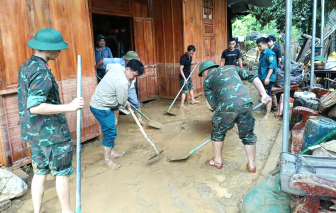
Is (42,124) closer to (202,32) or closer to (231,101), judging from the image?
(231,101)

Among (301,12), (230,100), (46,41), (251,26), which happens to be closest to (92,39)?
(46,41)

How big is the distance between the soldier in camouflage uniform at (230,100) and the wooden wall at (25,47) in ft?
7.00

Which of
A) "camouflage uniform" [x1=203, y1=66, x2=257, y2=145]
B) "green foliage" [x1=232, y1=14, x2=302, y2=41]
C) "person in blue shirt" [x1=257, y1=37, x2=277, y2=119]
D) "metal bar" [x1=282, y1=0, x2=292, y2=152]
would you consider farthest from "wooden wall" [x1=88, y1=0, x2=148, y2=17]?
"green foliage" [x1=232, y1=14, x2=302, y2=41]

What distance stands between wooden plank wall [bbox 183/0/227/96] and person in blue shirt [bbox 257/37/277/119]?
2.45 meters

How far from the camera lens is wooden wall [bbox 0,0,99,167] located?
332cm

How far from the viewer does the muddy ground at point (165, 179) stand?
284cm

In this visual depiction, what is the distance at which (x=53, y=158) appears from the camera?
7.60 ft

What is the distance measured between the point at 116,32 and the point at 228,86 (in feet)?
20.2

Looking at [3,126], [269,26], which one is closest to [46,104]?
[3,126]

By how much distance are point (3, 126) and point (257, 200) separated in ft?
10.4

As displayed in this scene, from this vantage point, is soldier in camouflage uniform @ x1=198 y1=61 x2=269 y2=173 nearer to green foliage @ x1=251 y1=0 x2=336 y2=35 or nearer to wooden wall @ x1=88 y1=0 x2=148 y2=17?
wooden wall @ x1=88 y1=0 x2=148 y2=17

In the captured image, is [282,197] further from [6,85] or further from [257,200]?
[6,85]

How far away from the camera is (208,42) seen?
29.4 feet

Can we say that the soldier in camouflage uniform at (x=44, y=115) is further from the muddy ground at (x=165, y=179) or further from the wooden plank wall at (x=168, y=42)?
the wooden plank wall at (x=168, y=42)
